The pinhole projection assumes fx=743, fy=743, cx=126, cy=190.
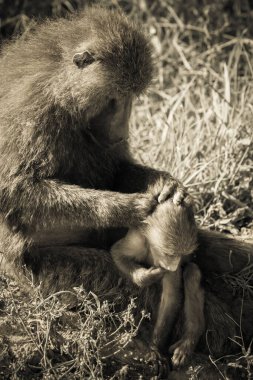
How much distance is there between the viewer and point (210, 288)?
4383 mm

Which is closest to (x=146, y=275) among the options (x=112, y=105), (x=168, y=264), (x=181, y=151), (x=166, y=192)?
(x=168, y=264)

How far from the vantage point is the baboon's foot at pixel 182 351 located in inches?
153

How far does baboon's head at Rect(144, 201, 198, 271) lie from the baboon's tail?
1.92 feet

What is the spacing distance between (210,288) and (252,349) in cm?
43

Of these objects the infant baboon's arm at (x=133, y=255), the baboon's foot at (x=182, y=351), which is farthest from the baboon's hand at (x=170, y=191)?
the baboon's foot at (x=182, y=351)

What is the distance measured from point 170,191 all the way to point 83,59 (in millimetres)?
823

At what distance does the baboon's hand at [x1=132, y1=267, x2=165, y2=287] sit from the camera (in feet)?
12.5

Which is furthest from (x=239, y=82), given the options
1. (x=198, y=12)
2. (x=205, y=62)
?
(x=198, y=12)

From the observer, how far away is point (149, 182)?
13.5 ft

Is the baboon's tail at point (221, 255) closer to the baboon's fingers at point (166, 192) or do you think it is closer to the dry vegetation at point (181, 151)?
the dry vegetation at point (181, 151)

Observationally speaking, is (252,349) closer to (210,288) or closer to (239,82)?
(210,288)

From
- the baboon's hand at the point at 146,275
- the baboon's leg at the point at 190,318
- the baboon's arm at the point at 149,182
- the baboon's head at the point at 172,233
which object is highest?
the baboon's arm at the point at 149,182

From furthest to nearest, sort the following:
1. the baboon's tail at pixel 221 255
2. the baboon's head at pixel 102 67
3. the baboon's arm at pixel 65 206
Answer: the baboon's tail at pixel 221 255, the baboon's head at pixel 102 67, the baboon's arm at pixel 65 206

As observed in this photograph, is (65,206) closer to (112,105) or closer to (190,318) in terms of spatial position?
(112,105)
